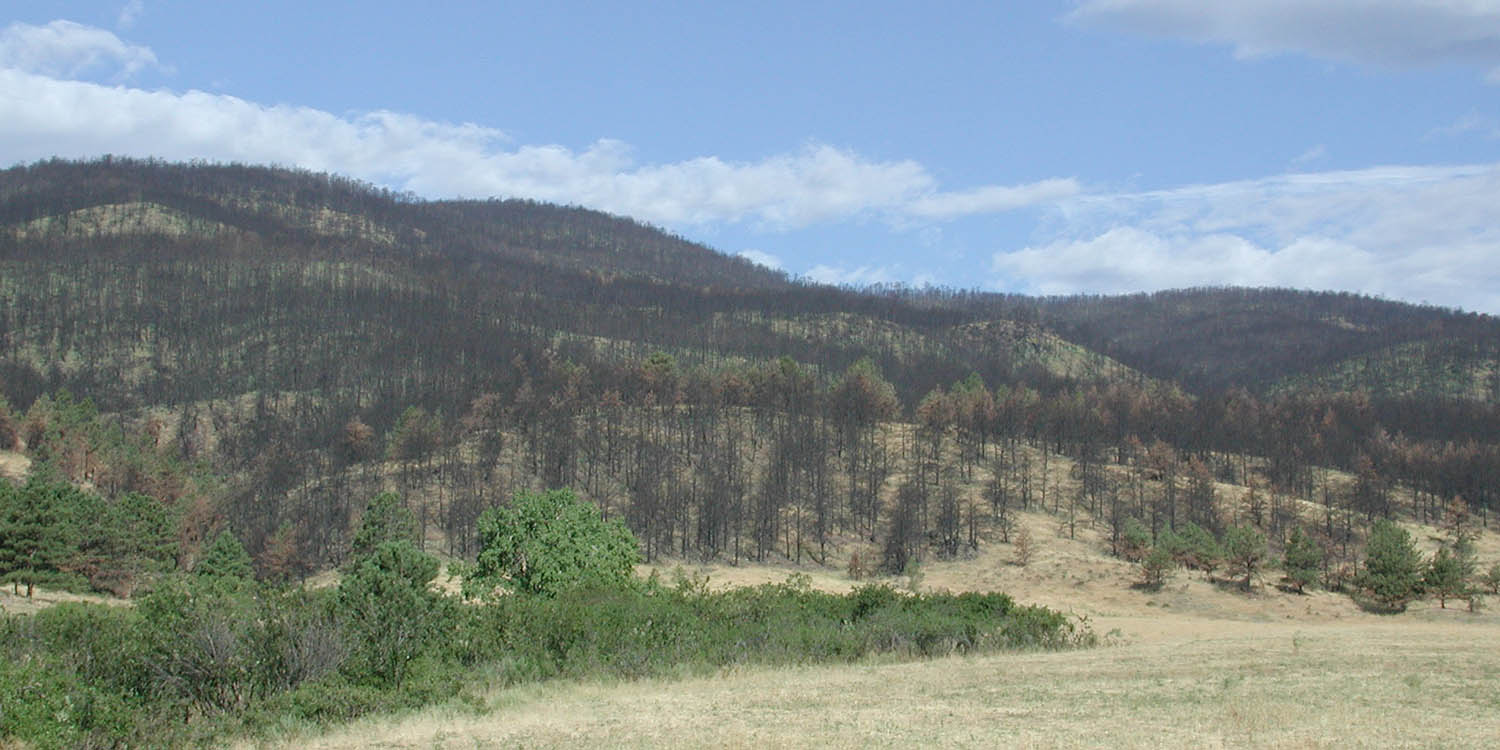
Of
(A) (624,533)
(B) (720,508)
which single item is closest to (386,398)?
(B) (720,508)

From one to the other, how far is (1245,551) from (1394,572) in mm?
9279

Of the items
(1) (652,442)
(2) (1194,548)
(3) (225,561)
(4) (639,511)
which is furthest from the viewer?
(1) (652,442)

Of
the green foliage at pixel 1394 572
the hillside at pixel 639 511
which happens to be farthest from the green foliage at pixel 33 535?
the green foliage at pixel 1394 572

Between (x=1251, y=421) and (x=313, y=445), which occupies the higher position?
(x=1251, y=421)

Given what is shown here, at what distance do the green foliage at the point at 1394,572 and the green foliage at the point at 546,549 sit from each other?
54.6 meters

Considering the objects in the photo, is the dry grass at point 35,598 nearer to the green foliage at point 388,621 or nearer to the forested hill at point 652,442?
the green foliage at point 388,621

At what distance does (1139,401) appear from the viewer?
16288 cm

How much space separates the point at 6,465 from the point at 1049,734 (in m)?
107

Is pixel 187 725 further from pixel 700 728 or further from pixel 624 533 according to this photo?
pixel 624 533

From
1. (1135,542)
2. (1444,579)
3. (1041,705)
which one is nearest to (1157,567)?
(1135,542)

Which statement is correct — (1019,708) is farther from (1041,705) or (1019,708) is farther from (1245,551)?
(1245,551)

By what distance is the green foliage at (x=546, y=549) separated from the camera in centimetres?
4294

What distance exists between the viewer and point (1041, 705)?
20125 millimetres

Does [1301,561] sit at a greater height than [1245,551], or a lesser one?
lesser
